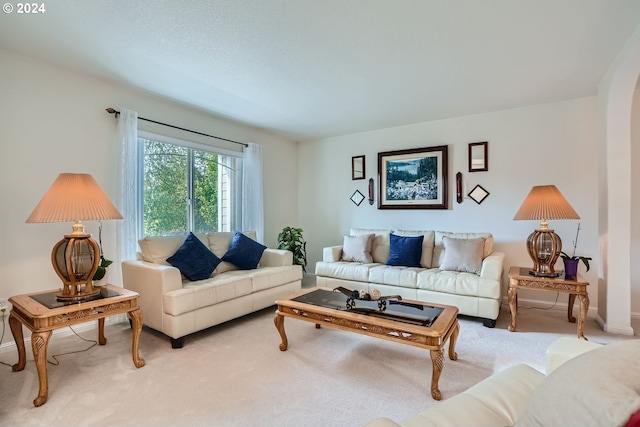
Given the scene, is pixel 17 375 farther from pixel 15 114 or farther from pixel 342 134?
pixel 342 134

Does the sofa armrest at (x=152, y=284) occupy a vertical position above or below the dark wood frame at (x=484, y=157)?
below

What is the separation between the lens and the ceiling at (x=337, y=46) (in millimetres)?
1976

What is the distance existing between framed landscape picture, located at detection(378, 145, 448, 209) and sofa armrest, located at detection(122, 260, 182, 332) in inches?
124

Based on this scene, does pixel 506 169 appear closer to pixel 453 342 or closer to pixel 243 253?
pixel 453 342

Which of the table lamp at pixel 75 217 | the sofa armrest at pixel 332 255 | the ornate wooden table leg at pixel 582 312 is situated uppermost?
the table lamp at pixel 75 217

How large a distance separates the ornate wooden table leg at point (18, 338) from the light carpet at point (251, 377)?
0.05m

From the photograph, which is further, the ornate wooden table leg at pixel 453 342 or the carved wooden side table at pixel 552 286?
the carved wooden side table at pixel 552 286

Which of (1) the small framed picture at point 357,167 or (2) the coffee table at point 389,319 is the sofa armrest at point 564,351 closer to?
(2) the coffee table at point 389,319

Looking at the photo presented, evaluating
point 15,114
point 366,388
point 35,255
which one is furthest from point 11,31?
point 366,388

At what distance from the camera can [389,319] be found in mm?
2094

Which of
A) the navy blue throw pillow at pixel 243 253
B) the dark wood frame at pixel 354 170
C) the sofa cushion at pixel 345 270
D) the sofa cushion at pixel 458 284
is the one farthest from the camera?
the dark wood frame at pixel 354 170

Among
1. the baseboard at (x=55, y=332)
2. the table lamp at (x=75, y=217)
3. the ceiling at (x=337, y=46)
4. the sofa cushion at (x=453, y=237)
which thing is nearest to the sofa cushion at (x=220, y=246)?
the baseboard at (x=55, y=332)

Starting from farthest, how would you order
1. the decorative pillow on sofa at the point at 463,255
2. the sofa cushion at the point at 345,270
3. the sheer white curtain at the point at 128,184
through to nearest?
the sofa cushion at the point at 345,270
the decorative pillow on sofa at the point at 463,255
the sheer white curtain at the point at 128,184

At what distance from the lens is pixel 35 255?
2711mm
